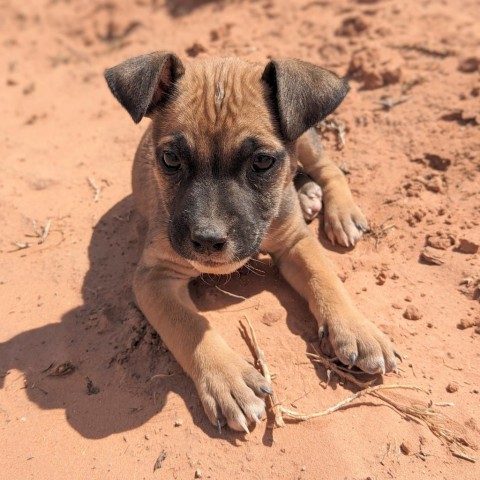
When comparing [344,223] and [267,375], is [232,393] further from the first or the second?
[344,223]

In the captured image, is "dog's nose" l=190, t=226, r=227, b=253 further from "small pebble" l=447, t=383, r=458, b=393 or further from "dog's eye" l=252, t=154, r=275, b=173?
"small pebble" l=447, t=383, r=458, b=393

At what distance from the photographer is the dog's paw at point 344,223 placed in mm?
5742

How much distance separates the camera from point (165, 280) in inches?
197

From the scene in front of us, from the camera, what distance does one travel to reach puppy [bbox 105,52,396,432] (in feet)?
13.3

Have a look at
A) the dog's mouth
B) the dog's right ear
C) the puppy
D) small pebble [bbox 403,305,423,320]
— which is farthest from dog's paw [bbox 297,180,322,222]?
the dog's right ear

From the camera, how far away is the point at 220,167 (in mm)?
4141

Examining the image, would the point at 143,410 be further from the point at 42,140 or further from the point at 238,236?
the point at 42,140

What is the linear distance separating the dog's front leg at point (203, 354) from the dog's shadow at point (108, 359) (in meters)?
0.16

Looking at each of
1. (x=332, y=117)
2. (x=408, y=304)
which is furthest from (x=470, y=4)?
(x=408, y=304)

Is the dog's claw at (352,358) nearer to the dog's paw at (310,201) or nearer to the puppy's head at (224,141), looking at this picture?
the puppy's head at (224,141)

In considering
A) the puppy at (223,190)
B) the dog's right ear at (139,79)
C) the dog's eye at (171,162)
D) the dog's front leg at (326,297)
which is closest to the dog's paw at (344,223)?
the dog's front leg at (326,297)

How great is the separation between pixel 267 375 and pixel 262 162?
1727 millimetres

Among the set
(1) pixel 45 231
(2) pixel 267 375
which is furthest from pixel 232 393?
(1) pixel 45 231

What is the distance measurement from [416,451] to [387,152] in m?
4.08
